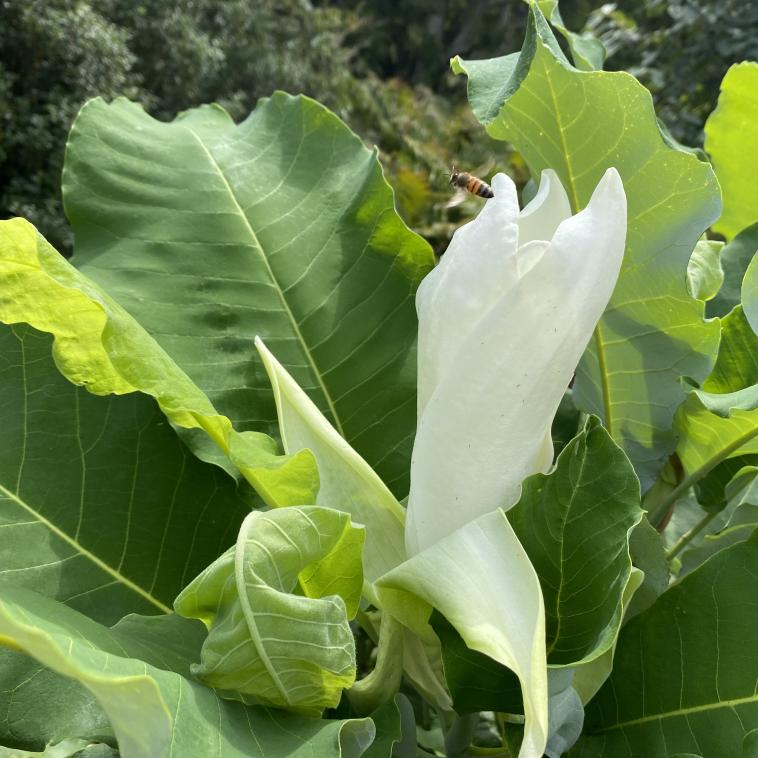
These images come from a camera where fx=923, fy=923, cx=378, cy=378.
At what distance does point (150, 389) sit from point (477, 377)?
0.49ft

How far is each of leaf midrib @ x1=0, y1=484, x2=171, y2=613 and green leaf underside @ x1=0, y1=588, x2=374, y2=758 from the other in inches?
2.4

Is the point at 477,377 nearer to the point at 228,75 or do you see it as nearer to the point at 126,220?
the point at 126,220

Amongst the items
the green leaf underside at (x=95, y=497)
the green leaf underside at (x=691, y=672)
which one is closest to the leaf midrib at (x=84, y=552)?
the green leaf underside at (x=95, y=497)

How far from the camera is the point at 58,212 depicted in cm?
479

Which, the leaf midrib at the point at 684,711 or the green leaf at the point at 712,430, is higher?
the green leaf at the point at 712,430

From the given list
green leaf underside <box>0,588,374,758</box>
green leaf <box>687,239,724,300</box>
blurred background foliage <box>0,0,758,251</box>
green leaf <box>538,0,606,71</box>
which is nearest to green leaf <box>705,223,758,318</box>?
green leaf <box>687,239,724,300</box>

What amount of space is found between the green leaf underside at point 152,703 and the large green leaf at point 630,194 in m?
0.26

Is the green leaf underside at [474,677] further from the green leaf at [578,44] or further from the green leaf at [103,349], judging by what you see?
the green leaf at [578,44]

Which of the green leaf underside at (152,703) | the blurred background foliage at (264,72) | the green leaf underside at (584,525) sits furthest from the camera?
the blurred background foliage at (264,72)

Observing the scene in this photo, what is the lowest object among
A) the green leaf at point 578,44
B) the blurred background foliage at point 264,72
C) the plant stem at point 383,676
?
the blurred background foliage at point 264,72

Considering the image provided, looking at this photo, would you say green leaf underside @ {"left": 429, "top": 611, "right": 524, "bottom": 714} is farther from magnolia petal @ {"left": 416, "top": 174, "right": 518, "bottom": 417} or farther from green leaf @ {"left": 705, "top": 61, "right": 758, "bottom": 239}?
green leaf @ {"left": 705, "top": 61, "right": 758, "bottom": 239}

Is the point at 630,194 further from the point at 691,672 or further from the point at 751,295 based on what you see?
the point at 691,672

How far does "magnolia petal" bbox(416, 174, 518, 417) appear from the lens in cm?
40

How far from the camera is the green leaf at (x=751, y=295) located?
1.41 feet
